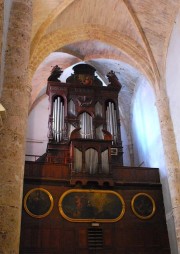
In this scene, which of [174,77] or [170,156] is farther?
[174,77]

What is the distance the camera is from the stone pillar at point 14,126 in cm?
537

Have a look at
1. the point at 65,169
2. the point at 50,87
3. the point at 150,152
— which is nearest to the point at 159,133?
the point at 150,152

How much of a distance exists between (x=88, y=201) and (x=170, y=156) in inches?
126

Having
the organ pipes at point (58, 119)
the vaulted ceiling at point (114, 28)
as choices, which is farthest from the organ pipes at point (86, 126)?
the vaulted ceiling at point (114, 28)

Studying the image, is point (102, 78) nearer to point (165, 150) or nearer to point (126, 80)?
point (126, 80)

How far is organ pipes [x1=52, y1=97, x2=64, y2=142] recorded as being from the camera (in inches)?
502

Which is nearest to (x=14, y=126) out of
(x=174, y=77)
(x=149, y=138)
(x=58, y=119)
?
(x=58, y=119)

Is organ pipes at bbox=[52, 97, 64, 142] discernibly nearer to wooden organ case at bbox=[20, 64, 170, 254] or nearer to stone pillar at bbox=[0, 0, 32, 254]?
wooden organ case at bbox=[20, 64, 170, 254]

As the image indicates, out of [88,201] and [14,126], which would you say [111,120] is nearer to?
[88,201]

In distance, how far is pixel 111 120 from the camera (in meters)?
14.0

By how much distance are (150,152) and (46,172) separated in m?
4.61

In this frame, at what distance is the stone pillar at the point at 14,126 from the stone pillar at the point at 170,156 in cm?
608

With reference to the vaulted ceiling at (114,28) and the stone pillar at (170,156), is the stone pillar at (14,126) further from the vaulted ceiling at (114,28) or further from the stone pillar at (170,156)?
the stone pillar at (170,156)

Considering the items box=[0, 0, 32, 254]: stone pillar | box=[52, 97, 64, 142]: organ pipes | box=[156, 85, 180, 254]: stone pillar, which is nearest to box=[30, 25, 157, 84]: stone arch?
box=[156, 85, 180, 254]: stone pillar
